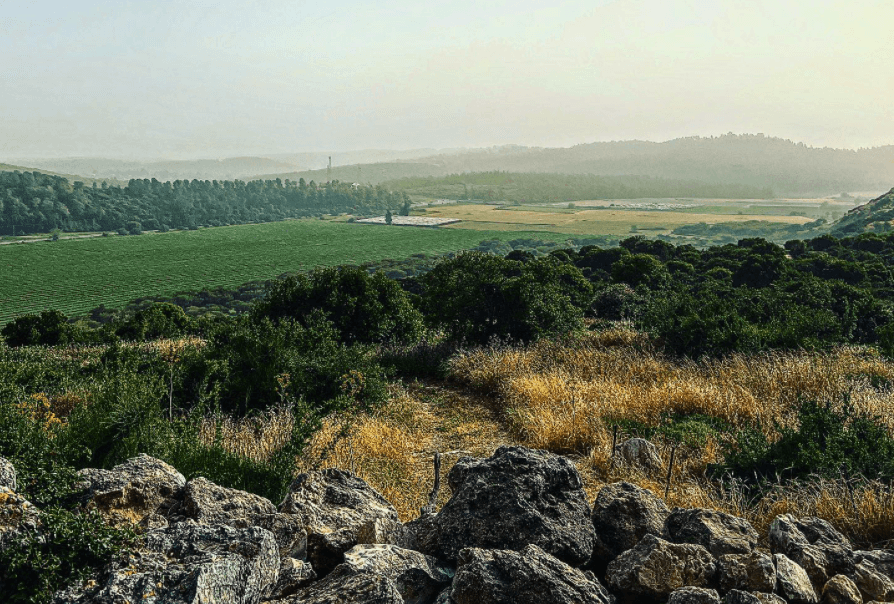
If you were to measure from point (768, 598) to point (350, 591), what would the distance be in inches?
101

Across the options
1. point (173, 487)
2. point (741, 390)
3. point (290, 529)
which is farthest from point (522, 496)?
point (741, 390)

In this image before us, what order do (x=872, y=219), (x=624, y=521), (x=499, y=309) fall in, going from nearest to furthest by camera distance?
(x=624, y=521) < (x=499, y=309) < (x=872, y=219)

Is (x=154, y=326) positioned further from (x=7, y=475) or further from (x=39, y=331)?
(x=7, y=475)

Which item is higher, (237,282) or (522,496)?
(522,496)

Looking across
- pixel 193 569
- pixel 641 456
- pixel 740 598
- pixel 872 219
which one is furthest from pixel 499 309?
pixel 872 219

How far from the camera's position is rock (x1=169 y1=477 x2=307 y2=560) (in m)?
4.14

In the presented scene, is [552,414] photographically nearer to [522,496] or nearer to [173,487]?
[522,496]

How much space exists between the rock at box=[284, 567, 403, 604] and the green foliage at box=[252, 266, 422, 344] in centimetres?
1263

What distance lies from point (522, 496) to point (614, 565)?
2.62ft

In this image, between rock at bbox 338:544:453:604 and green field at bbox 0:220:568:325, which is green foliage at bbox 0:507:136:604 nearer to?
rock at bbox 338:544:453:604

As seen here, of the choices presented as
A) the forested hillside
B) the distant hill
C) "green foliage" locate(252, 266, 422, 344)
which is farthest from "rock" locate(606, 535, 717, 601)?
the forested hillside

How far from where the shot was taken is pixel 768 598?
12.4 ft

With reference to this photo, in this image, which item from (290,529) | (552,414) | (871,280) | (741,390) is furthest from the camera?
(871,280)

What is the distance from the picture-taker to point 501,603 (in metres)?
3.70
